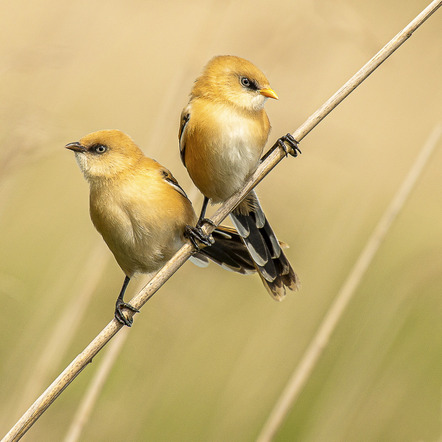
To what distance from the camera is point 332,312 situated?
299 centimetres

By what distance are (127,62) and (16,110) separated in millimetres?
3136

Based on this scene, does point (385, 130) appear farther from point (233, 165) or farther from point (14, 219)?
point (14, 219)

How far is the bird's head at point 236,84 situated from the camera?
113 inches

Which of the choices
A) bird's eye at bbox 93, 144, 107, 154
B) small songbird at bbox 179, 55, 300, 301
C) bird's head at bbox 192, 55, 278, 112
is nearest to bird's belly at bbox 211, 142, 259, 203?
small songbird at bbox 179, 55, 300, 301

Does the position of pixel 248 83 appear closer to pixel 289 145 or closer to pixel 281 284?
pixel 289 145

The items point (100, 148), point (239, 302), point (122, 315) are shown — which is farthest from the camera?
point (239, 302)

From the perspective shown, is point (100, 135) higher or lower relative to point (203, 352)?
higher

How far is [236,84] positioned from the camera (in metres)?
2.94

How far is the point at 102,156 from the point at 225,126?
563 millimetres

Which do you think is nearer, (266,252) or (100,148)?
(100,148)

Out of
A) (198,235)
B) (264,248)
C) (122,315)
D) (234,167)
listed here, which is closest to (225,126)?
(234,167)

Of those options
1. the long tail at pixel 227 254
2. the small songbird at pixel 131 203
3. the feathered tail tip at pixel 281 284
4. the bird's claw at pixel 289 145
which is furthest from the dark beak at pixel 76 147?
the feathered tail tip at pixel 281 284

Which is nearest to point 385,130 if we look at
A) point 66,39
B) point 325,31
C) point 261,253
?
point 325,31

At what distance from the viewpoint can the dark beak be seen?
2767mm
